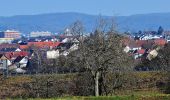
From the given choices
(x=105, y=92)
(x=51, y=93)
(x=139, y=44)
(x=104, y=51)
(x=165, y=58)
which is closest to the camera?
(x=104, y=51)

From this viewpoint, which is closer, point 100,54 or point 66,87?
point 100,54

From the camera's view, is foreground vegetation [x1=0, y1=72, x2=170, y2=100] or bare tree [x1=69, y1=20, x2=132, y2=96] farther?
foreground vegetation [x1=0, y1=72, x2=170, y2=100]

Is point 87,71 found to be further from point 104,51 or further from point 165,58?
point 165,58

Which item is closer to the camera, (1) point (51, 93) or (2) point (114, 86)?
(2) point (114, 86)

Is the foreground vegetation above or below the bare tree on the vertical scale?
below

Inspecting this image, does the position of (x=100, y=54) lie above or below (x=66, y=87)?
above

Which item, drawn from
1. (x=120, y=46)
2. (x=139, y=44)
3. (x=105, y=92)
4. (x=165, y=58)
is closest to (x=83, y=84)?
(x=105, y=92)

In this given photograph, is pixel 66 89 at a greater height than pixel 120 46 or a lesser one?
lesser

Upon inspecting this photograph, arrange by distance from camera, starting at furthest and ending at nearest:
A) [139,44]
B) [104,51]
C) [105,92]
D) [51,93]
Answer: [139,44], [51,93], [105,92], [104,51]

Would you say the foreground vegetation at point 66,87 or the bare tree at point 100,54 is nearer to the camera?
the bare tree at point 100,54

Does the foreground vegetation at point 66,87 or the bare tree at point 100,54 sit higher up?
the bare tree at point 100,54

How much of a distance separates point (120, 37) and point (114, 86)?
16.3ft

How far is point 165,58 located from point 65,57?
28.4 m

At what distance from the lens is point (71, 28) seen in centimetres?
4816
